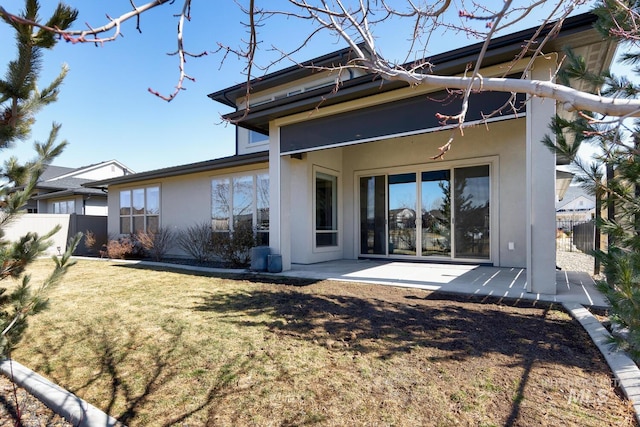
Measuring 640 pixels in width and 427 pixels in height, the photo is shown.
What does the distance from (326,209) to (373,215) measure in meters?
1.55

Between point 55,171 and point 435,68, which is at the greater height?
point 55,171

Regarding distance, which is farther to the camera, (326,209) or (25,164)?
(326,209)

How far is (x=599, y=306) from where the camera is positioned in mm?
4672

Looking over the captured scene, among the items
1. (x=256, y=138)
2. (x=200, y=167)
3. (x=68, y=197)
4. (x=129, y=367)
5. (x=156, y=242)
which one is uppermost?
(x=256, y=138)

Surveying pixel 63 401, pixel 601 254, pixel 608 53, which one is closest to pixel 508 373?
pixel 601 254

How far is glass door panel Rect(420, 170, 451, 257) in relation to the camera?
9.37 meters

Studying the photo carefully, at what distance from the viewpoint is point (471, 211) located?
29.5ft

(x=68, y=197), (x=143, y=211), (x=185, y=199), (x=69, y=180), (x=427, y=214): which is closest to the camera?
(x=427, y=214)

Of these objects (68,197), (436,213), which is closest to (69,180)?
(68,197)

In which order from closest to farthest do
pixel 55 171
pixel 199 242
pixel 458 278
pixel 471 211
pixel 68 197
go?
pixel 458 278
pixel 471 211
pixel 199 242
pixel 68 197
pixel 55 171

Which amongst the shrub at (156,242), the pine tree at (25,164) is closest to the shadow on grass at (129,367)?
the pine tree at (25,164)

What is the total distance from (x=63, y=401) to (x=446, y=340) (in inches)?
137

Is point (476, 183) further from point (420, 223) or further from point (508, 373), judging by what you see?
point (508, 373)

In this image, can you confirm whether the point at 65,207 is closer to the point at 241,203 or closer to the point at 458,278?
the point at 241,203
